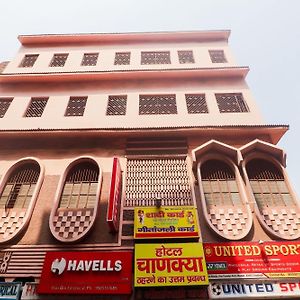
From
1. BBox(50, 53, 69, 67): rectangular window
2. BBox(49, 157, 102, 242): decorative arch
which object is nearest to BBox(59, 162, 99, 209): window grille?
BBox(49, 157, 102, 242): decorative arch

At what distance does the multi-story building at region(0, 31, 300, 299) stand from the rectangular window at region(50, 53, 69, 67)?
104 mm

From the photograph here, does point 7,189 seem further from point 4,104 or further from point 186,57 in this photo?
point 186,57

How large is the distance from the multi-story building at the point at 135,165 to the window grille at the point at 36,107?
0.06 metres

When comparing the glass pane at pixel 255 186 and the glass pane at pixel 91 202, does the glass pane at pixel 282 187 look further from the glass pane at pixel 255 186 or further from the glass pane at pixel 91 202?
the glass pane at pixel 91 202

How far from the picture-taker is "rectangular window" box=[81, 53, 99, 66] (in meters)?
17.5

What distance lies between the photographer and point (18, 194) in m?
11.1

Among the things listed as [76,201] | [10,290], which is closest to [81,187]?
[76,201]

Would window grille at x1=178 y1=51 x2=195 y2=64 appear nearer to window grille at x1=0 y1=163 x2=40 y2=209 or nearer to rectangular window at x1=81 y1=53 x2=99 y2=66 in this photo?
rectangular window at x1=81 y1=53 x2=99 y2=66

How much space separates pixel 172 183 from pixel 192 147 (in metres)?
2.26

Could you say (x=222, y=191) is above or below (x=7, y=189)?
below

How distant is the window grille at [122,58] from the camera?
1760cm

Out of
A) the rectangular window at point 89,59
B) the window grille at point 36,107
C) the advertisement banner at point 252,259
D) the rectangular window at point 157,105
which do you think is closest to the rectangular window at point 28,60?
the rectangular window at point 89,59

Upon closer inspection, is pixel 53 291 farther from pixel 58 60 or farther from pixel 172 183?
pixel 58 60

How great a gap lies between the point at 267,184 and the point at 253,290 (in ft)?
14.8
